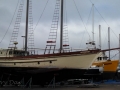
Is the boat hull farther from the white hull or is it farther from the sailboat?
the white hull

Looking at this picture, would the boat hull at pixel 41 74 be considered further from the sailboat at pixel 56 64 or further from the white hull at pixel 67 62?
the white hull at pixel 67 62

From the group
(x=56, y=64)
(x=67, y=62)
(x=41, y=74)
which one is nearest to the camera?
(x=67, y=62)

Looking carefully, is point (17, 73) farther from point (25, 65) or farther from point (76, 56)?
point (76, 56)

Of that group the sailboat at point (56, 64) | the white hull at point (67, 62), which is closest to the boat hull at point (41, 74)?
the sailboat at point (56, 64)

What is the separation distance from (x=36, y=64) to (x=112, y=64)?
13.6 meters

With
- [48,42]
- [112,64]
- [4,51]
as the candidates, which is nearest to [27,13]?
[4,51]

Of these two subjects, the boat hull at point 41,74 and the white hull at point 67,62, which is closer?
the white hull at point 67,62

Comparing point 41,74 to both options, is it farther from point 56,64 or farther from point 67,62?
point 67,62

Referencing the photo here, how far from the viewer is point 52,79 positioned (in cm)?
2678

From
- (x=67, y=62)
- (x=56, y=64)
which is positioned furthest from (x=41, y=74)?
(x=67, y=62)

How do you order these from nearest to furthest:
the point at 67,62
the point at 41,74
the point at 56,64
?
the point at 67,62 → the point at 56,64 → the point at 41,74

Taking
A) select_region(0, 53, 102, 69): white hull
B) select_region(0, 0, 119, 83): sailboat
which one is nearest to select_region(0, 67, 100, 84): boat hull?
select_region(0, 0, 119, 83): sailboat

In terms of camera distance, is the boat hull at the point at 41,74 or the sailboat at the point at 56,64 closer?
the sailboat at the point at 56,64

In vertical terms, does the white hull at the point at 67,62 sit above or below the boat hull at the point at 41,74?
above
